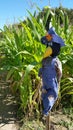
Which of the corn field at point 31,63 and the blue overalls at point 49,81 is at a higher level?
the corn field at point 31,63

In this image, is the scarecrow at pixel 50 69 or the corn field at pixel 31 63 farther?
the corn field at pixel 31 63

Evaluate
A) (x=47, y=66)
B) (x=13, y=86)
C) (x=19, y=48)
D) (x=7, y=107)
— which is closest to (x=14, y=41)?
(x=19, y=48)

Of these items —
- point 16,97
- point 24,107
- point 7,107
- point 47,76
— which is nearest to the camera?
point 47,76

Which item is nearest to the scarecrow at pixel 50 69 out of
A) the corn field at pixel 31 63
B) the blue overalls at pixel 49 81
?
the blue overalls at pixel 49 81

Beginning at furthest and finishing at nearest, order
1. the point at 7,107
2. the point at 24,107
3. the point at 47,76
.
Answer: the point at 7,107 → the point at 24,107 → the point at 47,76

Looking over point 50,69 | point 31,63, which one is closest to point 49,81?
point 50,69

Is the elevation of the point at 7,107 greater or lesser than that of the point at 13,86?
lesser

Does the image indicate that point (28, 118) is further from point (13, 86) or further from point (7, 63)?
point (7, 63)

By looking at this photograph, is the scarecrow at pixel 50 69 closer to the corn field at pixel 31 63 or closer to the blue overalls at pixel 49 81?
the blue overalls at pixel 49 81

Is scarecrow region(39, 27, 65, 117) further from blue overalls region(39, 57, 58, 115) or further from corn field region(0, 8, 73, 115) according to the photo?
corn field region(0, 8, 73, 115)

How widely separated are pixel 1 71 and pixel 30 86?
35cm

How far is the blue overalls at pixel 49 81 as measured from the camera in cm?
227

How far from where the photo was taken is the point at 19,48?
354cm

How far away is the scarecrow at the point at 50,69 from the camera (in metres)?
2.22
